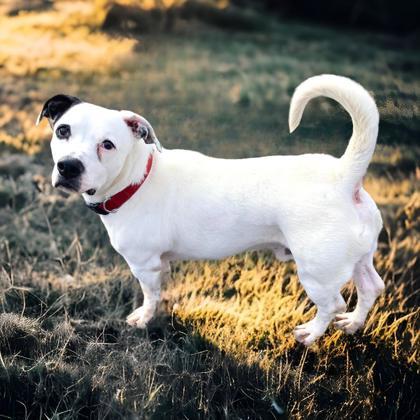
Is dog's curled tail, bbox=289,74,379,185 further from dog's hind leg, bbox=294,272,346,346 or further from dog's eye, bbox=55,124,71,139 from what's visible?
dog's eye, bbox=55,124,71,139

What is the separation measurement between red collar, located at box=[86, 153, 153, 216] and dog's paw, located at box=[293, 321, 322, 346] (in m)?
1.18

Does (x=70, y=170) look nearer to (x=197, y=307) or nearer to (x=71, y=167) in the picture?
(x=71, y=167)

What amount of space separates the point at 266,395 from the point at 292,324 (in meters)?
0.61

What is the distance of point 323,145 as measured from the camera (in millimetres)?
4809

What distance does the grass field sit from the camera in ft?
9.46

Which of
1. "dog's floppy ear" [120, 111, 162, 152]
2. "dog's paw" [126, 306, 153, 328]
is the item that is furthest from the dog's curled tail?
"dog's paw" [126, 306, 153, 328]

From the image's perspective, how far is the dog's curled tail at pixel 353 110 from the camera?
269 centimetres

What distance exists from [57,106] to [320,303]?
1654 millimetres

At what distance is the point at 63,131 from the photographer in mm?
2836

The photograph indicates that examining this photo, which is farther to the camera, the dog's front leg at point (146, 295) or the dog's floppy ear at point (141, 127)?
the dog's front leg at point (146, 295)

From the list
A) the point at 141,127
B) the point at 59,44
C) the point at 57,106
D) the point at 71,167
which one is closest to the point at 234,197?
the point at 141,127

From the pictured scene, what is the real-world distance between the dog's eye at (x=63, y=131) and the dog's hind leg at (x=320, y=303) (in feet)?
4.30

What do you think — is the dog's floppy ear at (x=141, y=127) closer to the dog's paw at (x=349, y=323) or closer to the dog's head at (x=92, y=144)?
the dog's head at (x=92, y=144)

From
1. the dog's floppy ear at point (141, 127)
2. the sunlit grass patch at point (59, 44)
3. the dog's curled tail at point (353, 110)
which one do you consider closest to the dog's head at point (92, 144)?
the dog's floppy ear at point (141, 127)
